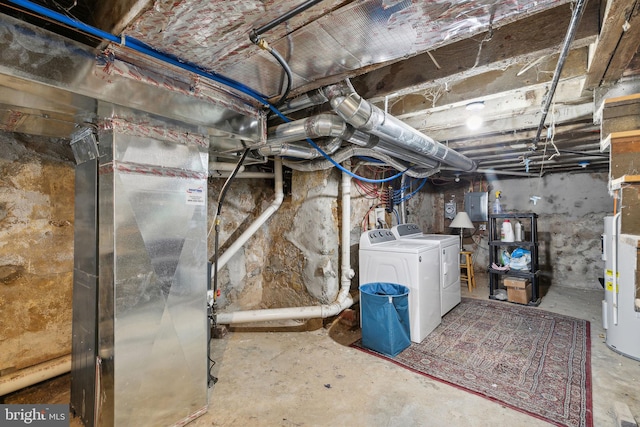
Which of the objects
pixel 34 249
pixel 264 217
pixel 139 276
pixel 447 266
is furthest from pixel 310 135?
pixel 447 266

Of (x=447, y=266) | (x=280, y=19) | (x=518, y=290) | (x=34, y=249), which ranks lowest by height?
(x=518, y=290)

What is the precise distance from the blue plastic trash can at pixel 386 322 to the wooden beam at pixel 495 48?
1.72 meters

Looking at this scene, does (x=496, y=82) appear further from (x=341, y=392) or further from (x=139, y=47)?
(x=341, y=392)

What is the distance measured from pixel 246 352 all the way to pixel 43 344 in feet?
4.83

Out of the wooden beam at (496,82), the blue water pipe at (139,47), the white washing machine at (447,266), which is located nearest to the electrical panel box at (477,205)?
the white washing machine at (447,266)

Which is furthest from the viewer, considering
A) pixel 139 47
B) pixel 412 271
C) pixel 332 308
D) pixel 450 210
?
pixel 450 210

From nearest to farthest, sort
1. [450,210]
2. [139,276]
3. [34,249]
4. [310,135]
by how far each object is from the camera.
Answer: [139,276], [34,249], [310,135], [450,210]

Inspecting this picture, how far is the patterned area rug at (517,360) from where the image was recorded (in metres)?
1.96

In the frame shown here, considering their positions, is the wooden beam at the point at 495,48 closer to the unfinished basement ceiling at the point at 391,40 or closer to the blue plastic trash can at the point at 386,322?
the unfinished basement ceiling at the point at 391,40

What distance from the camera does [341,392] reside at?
2.06m

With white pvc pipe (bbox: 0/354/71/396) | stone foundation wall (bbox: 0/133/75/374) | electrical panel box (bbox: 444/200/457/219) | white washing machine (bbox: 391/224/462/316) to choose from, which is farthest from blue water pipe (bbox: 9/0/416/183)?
electrical panel box (bbox: 444/200/457/219)

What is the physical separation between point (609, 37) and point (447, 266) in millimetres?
2689

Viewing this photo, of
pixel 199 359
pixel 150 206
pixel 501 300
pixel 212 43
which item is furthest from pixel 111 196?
pixel 501 300

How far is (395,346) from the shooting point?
2582mm
